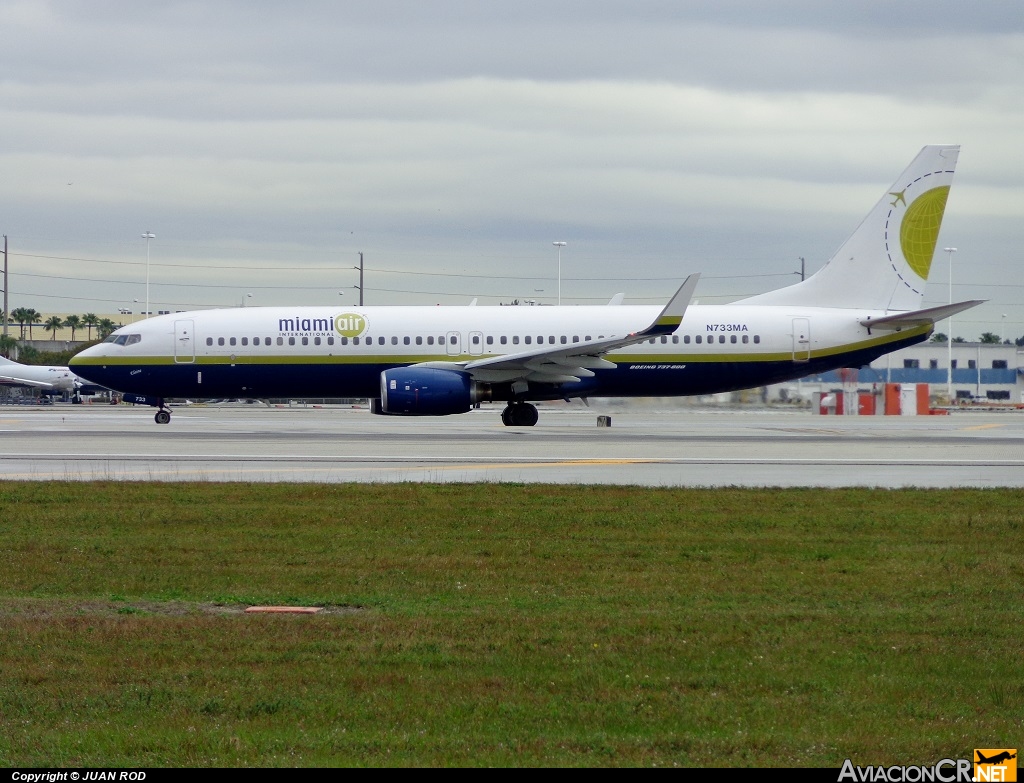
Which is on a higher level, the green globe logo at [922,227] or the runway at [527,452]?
the green globe logo at [922,227]

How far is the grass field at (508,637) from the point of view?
6.36 metres

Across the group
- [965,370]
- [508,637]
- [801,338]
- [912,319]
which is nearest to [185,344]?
[801,338]

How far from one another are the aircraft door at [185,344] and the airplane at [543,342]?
0.03 m

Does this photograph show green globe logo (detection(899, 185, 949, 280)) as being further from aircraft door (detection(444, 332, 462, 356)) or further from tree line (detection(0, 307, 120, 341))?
tree line (detection(0, 307, 120, 341))

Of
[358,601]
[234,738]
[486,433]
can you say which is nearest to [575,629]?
[358,601]

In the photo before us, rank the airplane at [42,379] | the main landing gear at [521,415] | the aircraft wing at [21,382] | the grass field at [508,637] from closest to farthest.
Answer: the grass field at [508,637] < the main landing gear at [521,415] < the airplane at [42,379] < the aircraft wing at [21,382]

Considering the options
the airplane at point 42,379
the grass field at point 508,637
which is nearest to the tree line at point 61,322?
the airplane at point 42,379

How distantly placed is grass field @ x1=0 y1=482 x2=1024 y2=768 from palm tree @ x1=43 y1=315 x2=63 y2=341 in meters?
142

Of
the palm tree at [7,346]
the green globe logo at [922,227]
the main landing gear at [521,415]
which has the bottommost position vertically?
the main landing gear at [521,415]

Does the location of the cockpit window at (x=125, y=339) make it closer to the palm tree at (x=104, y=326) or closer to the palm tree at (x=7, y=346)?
the palm tree at (x=7, y=346)

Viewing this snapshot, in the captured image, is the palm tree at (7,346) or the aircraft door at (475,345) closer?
the aircraft door at (475,345)

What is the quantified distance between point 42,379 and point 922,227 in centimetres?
6273

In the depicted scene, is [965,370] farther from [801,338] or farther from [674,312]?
[674,312]

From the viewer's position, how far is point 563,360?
108 ft
